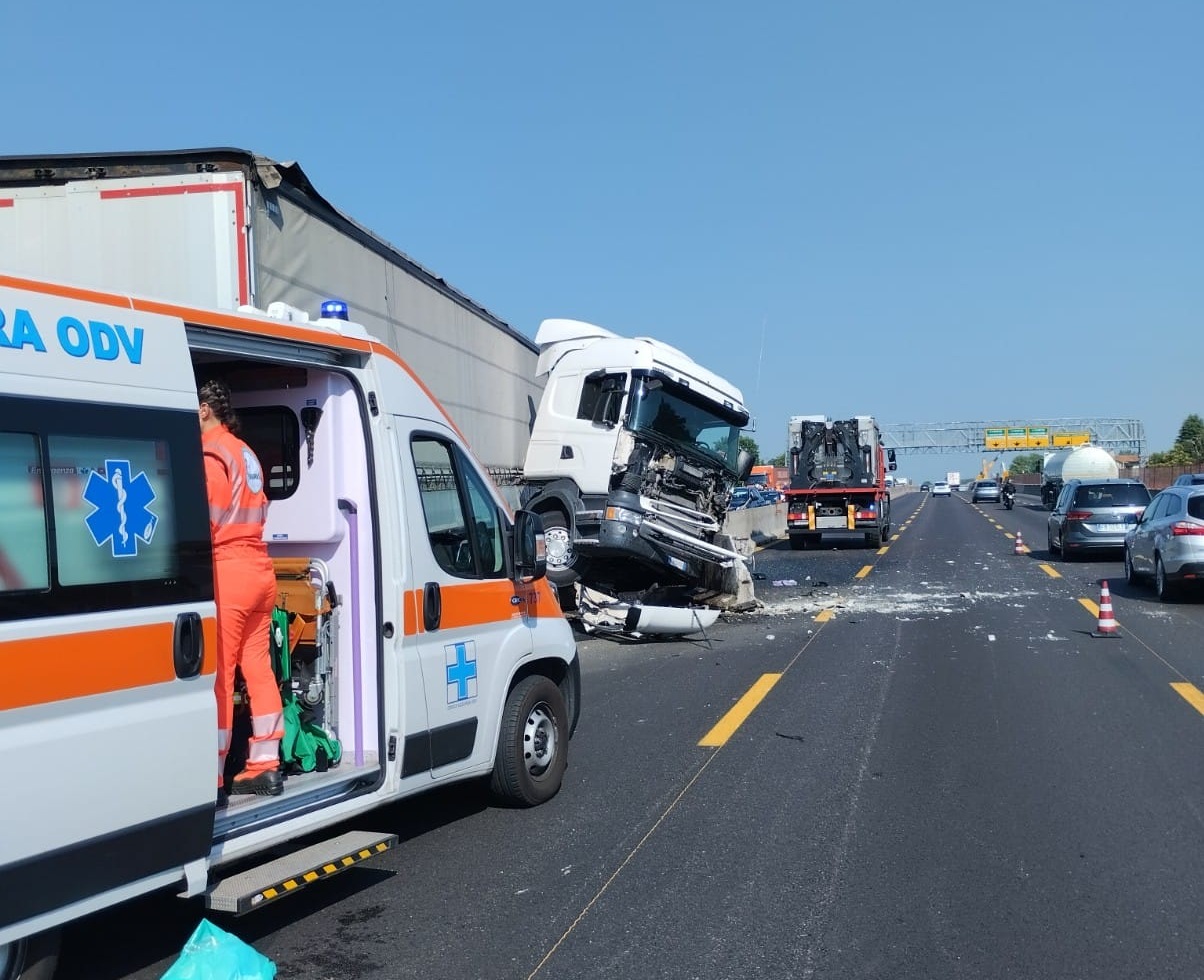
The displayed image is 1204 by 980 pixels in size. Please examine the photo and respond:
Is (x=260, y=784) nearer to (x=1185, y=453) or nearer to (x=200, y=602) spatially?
(x=200, y=602)

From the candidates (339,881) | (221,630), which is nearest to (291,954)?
(339,881)

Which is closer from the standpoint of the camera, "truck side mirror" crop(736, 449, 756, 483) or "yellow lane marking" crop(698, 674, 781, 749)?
"yellow lane marking" crop(698, 674, 781, 749)

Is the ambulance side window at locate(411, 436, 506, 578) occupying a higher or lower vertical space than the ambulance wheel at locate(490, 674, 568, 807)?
higher

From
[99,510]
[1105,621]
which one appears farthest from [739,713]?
[99,510]

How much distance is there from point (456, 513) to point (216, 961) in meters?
2.61

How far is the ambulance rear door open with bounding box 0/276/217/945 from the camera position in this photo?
11.5 feet

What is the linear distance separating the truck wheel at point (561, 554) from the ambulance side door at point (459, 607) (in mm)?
7357

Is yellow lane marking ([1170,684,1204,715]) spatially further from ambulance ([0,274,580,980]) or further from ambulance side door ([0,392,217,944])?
ambulance side door ([0,392,217,944])

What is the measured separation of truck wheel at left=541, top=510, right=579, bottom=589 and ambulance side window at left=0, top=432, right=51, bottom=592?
10.1 metres

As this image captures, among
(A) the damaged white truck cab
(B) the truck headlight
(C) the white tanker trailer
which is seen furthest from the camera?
(C) the white tanker trailer

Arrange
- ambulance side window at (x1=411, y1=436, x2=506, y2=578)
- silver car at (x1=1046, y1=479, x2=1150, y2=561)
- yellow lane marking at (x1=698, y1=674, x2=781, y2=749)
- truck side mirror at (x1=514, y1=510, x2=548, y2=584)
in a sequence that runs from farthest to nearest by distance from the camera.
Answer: silver car at (x1=1046, y1=479, x2=1150, y2=561)
yellow lane marking at (x1=698, y1=674, x2=781, y2=749)
truck side mirror at (x1=514, y1=510, x2=548, y2=584)
ambulance side window at (x1=411, y1=436, x2=506, y2=578)

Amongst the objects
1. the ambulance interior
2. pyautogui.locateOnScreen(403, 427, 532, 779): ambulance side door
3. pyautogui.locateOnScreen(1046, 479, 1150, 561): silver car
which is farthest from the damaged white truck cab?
pyautogui.locateOnScreen(1046, 479, 1150, 561): silver car

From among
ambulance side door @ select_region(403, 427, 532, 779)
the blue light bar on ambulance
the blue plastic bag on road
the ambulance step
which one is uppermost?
the blue light bar on ambulance

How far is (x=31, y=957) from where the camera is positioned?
3645mm
